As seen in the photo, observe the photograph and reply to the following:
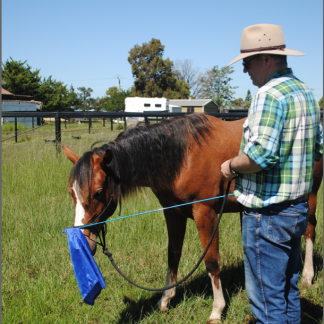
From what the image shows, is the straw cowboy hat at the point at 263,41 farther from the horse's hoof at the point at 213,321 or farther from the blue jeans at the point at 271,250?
the horse's hoof at the point at 213,321

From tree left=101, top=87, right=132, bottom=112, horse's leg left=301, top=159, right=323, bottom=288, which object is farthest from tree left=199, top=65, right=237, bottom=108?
horse's leg left=301, top=159, right=323, bottom=288

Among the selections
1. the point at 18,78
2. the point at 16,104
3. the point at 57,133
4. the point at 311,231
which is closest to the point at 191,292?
the point at 311,231

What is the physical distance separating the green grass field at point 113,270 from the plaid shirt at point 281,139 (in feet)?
4.63

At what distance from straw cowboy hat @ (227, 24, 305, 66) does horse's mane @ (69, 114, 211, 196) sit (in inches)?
43.7

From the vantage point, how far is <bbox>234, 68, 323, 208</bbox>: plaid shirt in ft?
5.29

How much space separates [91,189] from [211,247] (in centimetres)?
125

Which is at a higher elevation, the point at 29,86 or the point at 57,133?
the point at 29,86

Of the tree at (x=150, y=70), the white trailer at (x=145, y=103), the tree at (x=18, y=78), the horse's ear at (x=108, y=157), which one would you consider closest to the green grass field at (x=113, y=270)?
the horse's ear at (x=108, y=157)

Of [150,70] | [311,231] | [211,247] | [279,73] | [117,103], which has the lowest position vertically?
[311,231]

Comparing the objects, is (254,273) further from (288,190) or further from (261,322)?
(288,190)

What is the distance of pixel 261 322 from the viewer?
1861mm

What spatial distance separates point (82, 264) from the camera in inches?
90.4

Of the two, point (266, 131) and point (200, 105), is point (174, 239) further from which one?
point (200, 105)

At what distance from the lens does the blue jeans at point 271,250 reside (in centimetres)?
173
